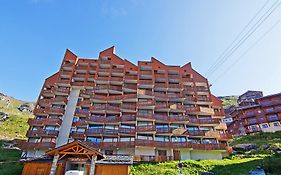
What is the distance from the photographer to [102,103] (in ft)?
140

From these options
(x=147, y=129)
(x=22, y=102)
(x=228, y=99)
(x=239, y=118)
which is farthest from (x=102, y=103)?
(x=228, y=99)

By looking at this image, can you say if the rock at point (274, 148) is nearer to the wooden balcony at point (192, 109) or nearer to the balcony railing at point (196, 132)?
the balcony railing at point (196, 132)

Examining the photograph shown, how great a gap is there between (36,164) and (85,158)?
6.59 meters

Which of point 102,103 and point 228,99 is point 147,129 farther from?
point 228,99

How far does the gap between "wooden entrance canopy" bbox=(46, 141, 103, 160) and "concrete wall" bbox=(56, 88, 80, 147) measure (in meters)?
12.3

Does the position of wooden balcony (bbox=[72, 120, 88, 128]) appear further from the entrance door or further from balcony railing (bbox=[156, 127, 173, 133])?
the entrance door

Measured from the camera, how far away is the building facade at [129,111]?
123ft

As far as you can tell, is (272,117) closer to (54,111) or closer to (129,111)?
(129,111)

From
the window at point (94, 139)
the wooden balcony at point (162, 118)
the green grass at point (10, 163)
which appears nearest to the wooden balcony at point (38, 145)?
the green grass at point (10, 163)

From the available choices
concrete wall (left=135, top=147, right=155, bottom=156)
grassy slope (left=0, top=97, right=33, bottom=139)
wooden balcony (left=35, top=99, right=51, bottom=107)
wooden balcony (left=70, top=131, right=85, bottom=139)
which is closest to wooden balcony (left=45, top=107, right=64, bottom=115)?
wooden balcony (left=35, top=99, right=51, bottom=107)

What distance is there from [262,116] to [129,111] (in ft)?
152

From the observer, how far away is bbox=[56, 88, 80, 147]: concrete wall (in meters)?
37.4

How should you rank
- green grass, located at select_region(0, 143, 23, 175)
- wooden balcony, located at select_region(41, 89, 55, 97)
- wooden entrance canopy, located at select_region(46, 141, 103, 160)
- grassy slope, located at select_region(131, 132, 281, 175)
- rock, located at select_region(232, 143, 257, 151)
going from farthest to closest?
rock, located at select_region(232, 143, 257, 151), wooden balcony, located at select_region(41, 89, 55, 97), green grass, located at select_region(0, 143, 23, 175), grassy slope, located at select_region(131, 132, 281, 175), wooden entrance canopy, located at select_region(46, 141, 103, 160)

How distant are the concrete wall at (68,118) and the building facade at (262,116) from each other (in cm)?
5399
